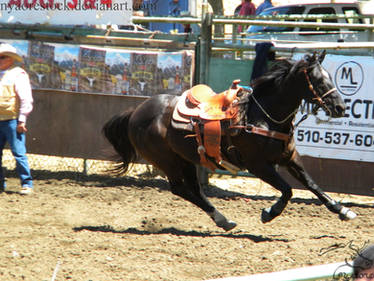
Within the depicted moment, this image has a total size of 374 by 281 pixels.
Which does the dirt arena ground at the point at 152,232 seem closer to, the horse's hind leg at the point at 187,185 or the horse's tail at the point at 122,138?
the horse's hind leg at the point at 187,185

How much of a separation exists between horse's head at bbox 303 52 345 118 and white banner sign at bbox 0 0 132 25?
356 centimetres

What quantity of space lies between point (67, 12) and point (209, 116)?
3693 millimetres

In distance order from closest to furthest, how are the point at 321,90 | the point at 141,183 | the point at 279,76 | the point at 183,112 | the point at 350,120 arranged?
the point at 321,90
the point at 279,76
the point at 183,112
the point at 350,120
the point at 141,183

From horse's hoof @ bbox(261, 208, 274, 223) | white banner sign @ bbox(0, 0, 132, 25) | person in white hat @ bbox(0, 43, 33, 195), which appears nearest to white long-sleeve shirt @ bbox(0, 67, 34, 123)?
person in white hat @ bbox(0, 43, 33, 195)

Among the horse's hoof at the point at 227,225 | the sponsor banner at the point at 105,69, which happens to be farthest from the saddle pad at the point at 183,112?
the sponsor banner at the point at 105,69

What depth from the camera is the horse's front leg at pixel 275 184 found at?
227 inches

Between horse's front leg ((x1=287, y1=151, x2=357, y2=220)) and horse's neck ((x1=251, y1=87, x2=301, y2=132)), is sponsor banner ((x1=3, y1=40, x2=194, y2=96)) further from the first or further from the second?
horse's front leg ((x1=287, y1=151, x2=357, y2=220))

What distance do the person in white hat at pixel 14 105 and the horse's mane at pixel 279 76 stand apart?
3.15 meters

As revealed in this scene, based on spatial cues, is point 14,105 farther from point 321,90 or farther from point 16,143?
point 321,90

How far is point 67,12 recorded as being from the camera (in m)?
8.68

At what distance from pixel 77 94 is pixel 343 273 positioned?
6.75 m

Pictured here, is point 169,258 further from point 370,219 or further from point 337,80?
point 337,80

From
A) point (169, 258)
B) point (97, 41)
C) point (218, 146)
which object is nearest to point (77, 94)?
point (97, 41)

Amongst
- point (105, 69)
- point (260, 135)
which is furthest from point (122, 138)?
point (105, 69)
